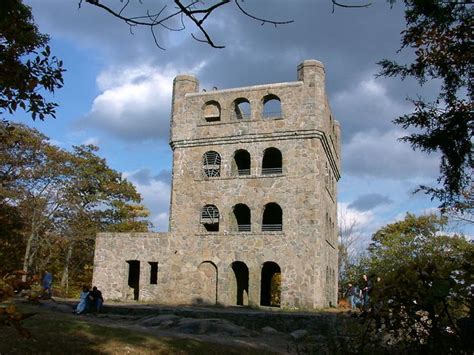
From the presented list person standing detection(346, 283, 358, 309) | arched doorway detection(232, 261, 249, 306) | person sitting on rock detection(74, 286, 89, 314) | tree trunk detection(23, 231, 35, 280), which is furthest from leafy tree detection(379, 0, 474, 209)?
tree trunk detection(23, 231, 35, 280)

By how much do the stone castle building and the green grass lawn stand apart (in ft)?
33.9

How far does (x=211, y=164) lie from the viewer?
966 inches

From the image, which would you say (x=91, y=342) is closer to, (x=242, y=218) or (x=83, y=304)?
(x=83, y=304)

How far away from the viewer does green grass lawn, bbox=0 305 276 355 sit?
10.3 m

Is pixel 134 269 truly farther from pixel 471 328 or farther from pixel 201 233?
pixel 471 328

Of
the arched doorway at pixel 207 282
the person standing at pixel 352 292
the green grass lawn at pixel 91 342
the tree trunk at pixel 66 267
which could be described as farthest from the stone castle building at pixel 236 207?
the person standing at pixel 352 292

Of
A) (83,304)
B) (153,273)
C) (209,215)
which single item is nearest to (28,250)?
(153,273)

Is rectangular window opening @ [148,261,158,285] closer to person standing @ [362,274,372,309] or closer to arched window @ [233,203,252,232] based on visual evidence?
arched window @ [233,203,252,232]

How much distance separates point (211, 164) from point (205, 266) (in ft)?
15.8

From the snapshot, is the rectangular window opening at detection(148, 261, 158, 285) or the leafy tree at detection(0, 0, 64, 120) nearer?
the leafy tree at detection(0, 0, 64, 120)

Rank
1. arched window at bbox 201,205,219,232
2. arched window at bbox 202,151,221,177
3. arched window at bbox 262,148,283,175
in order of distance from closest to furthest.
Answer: arched window at bbox 201,205,219,232
arched window at bbox 202,151,221,177
arched window at bbox 262,148,283,175

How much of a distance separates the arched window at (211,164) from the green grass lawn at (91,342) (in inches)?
489

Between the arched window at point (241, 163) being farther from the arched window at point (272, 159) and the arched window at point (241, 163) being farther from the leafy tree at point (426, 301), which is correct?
the leafy tree at point (426, 301)

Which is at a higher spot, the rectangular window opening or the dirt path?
the rectangular window opening
